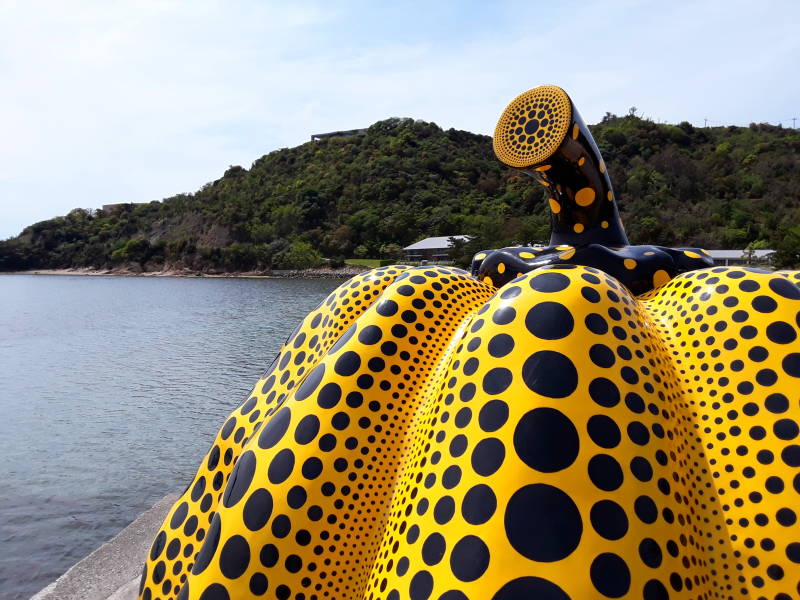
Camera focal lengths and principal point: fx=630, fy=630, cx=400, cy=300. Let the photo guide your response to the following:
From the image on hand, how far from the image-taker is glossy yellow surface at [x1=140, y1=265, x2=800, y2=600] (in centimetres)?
179

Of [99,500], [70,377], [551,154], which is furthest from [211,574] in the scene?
[70,377]

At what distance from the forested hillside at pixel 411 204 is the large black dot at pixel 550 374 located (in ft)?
140

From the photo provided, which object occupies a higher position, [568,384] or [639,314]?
[639,314]

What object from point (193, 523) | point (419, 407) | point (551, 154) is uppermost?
point (551, 154)

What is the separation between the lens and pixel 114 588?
5875 millimetres

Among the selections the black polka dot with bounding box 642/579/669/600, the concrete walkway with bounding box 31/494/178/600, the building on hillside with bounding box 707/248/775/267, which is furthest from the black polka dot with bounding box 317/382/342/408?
the building on hillside with bounding box 707/248/775/267

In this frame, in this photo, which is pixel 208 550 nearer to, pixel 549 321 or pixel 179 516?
pixel 179 516

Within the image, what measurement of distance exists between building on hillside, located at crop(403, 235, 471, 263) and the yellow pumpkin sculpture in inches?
2556

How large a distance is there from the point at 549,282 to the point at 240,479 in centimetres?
138

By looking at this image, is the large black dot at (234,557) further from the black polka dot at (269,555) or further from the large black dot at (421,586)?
the large black dot at (421,586)

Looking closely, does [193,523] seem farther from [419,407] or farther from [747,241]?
[747,241]

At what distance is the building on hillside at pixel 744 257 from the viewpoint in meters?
45.1

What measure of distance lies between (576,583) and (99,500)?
10.1 m

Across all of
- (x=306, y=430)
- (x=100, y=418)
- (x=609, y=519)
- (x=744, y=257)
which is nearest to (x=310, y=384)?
(x=306, y=430)
